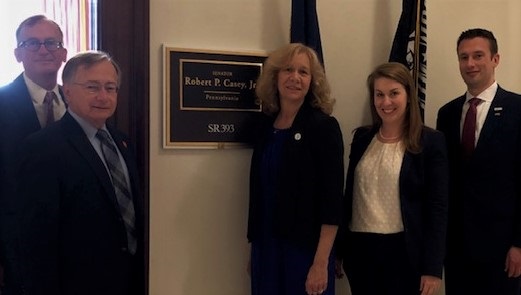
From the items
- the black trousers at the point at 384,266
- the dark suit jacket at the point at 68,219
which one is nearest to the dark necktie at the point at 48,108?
the dark suit jacket at the point at 68,219

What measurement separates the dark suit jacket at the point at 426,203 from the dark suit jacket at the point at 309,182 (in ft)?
0.86

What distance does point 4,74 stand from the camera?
2102 mm

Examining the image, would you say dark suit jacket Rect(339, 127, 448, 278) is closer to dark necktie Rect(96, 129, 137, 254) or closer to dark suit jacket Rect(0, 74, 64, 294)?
dark necktie Rect(96, 129, 137, 254)

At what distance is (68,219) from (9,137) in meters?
0.44

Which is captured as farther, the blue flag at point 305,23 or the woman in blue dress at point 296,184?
the blue flag at point 305,23

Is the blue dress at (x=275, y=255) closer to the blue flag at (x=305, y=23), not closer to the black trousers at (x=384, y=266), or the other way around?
the black trousers at (x=384, y=266)

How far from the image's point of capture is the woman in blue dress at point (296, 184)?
2.11 metres

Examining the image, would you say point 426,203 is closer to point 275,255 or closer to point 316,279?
point 316,279

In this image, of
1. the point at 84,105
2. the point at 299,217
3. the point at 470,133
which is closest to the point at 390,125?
the point at 470,133

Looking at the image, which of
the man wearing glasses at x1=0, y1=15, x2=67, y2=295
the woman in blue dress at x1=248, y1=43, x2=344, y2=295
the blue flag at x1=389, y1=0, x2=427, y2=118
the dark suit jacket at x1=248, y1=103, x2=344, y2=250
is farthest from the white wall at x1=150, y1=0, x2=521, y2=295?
the man wearing glasses at x1=0, y1=15, x2=67, y2=295

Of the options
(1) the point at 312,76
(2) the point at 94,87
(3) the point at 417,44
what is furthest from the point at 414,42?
(2) the point at 94,87

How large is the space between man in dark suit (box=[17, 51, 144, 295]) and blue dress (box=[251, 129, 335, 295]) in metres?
0.60

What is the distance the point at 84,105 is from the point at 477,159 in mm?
1580

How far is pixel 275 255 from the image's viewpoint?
2199 mm
